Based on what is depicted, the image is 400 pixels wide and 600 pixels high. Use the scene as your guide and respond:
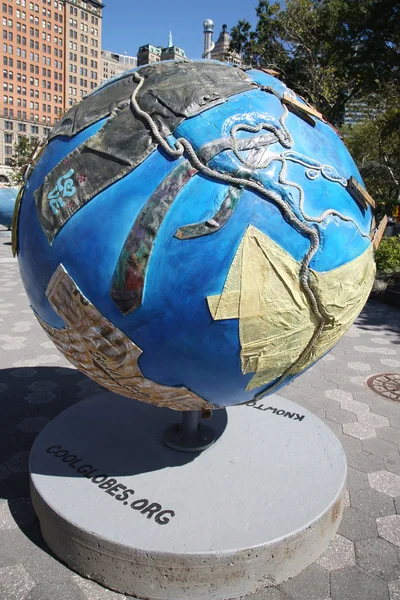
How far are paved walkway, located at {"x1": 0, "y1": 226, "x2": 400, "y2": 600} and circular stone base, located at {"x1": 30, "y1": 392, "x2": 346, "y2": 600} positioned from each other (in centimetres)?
13

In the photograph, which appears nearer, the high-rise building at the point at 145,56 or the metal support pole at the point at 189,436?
the metal support pole at the point at 189,436

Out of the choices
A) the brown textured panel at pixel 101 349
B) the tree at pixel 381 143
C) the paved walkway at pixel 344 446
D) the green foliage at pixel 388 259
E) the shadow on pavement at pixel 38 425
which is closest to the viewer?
the brown textured panel at pixel 101 349

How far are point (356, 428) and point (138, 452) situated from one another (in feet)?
7.45

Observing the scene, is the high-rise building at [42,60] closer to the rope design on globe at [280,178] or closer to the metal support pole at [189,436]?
the metal support pole at [189,436]

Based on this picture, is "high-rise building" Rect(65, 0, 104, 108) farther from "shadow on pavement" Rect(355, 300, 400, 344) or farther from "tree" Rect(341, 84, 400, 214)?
"shadow on pavement" Rect(355, 300, 400, 344)

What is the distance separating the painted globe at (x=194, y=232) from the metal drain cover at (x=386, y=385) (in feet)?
10.7

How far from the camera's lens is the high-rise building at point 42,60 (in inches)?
2921

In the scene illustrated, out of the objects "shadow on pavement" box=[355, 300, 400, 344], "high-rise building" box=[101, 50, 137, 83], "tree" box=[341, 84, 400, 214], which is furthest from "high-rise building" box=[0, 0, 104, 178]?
"shadow on pavement" box=[355, 300, 400, 344]

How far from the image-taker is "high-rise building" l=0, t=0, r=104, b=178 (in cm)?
7419

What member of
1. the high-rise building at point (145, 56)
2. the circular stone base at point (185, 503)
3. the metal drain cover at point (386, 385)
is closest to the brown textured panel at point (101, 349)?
the circular stone base at point (185, 503)

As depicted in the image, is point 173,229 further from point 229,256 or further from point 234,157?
point 234,157

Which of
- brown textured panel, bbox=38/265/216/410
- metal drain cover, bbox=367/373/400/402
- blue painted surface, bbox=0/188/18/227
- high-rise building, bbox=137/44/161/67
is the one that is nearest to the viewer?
brown textured panel, bbox=38/265/216/410

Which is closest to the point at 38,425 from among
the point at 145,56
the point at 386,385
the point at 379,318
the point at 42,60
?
the point at 386,385

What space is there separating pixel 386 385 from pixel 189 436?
321 cm
